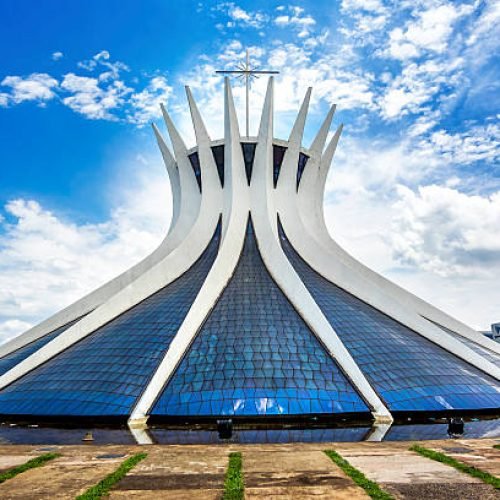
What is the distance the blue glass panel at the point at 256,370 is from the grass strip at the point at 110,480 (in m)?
5.94

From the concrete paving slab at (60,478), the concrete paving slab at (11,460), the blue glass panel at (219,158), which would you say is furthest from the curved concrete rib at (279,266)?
the concrete paving slab at (11,460)

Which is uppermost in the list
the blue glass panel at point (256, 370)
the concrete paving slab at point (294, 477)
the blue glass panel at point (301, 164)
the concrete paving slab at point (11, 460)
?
the blue glass panel at point (301, 164)

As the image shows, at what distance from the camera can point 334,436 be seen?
12.3 meters

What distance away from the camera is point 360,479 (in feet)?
24.0

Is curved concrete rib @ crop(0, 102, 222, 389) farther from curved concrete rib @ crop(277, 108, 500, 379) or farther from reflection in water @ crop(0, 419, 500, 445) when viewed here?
reflection in water @ crop(0, 419, 500, 445)

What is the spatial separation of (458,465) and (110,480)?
6.66 metres

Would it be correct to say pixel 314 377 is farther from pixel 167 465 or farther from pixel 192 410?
pixel 167 465

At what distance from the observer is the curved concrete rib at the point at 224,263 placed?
52.7 ft

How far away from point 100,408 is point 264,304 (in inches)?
368

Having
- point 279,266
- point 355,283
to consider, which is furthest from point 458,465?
point 355,283

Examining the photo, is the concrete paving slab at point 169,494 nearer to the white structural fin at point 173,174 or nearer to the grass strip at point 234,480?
the grass strip at point 234,480

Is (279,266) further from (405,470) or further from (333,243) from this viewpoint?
(405,470)

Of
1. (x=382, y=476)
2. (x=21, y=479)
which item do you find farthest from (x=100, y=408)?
(x=382, y=476)

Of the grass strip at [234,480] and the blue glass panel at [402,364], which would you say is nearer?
the grass strip at [234,480]
